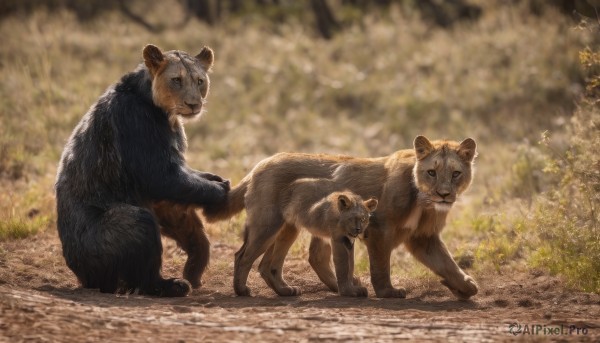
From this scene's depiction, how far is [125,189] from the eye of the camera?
30.6 ft

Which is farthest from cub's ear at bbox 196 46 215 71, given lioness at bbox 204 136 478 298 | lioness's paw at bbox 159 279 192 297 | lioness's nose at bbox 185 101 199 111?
lioness's paw at bbox 159 279 192 297

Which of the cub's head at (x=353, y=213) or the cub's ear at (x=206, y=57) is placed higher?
the cub's ear at (x=206, y=57)

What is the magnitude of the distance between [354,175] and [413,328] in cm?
263

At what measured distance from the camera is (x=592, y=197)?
1057 centimetres

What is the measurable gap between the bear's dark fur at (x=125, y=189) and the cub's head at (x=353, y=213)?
54.9 inches

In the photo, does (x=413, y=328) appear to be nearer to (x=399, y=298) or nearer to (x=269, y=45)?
(x=399, y=298)

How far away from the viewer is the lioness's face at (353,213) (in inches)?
348

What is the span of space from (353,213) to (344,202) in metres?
0.13

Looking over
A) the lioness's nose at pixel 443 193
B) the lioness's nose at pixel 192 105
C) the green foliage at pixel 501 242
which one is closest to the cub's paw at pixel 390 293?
the lioness's nose at pixel 443 193

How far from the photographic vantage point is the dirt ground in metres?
6.89

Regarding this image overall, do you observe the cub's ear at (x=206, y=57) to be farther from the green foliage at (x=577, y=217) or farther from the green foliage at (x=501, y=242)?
the green foliage at (x=501, y=242)

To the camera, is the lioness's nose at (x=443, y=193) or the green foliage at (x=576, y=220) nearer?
the lioness's nose at (x=443, y=193)

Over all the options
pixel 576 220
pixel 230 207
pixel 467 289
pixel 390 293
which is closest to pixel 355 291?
pixel 390 293

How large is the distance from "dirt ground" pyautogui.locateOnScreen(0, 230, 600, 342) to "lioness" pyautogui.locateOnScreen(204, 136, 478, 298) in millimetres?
296
